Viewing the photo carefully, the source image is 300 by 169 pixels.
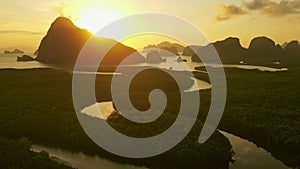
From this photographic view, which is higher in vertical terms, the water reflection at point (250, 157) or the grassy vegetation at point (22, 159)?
the grassy vegetation at point (22, 159)

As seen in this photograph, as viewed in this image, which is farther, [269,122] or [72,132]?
[269,122]

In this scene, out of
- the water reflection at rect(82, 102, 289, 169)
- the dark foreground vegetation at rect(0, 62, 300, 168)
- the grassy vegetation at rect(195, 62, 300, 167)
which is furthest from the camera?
the grassy vegetation at rect(195, 62, 300, 167)

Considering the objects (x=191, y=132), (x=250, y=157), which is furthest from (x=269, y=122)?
(x=191, y=132)

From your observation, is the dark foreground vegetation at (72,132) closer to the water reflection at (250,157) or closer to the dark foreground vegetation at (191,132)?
the dark foreground vegetation at (191,132)

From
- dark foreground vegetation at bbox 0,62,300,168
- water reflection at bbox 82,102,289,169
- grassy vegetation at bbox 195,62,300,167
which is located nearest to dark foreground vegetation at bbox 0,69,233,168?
dark foreground vegetation at bbox 0,62,300,168

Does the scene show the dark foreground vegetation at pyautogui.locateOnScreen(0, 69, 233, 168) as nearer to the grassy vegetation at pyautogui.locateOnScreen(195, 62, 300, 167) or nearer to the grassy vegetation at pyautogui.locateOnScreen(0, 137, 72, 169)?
the grassy vegetation at pyautogui.locateOnScreen(195, 62, 300, 167)

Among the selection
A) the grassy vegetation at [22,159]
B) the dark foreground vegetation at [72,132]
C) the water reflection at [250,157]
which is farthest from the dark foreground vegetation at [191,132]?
the grassy vegetation at [22,159]

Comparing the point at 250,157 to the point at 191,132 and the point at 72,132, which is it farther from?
the point at 72,132

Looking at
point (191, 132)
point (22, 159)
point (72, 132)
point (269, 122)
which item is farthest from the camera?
point (269, 122)

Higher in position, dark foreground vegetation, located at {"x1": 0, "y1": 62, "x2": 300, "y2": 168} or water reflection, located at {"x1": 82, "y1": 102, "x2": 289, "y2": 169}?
dark foreground vegetation, located at {"x1": 0, "y1": 62, "x2": 300, "y2": 168}

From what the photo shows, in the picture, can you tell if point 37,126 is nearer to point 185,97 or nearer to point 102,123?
point 102,123

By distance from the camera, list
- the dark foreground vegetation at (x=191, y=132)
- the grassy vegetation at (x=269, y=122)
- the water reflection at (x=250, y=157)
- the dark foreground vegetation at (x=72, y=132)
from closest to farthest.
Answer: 1. the dark foreground vegetation at (x=72, y=132)
2. the dark foreground vegetation at (x=191, y=132)
3. the water reflection at (x=250, y=157)
4. the grassy vegetation at (x=269, y=122)

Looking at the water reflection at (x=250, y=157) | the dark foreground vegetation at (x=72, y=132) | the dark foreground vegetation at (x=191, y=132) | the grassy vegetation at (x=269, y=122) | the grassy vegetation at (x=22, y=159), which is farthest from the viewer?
the grassy vegetation at (x=269, y=122)

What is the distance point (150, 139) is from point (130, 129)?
3118 millimetres
